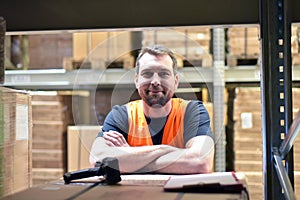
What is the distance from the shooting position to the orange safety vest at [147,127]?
3.81 feet

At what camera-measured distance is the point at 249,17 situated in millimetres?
1164

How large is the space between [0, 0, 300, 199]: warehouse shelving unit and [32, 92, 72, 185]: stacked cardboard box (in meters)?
1.80

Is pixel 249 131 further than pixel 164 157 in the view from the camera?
Yes

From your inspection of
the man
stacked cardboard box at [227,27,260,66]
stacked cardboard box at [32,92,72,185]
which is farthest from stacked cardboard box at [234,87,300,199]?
the man

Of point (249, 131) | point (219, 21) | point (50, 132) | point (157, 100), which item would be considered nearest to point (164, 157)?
point (157, 100)

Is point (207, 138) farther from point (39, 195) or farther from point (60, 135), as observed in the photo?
point (60, 135)

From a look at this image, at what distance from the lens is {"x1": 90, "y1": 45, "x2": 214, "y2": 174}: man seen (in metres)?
1.15

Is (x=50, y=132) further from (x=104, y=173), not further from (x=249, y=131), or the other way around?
(x=104, y=173)

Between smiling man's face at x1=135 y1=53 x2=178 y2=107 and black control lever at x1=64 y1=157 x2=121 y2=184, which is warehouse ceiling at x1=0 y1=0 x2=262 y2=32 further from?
black control lever at x1=64 y1=157 x2=121 y2=184

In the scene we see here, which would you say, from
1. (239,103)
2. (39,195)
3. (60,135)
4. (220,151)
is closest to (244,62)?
(239,103)

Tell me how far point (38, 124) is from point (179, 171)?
211 cm

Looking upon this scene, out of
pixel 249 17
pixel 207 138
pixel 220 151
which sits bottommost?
pixel 220 151

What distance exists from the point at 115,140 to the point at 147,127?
9 centimetres

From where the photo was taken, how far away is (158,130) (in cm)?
117
